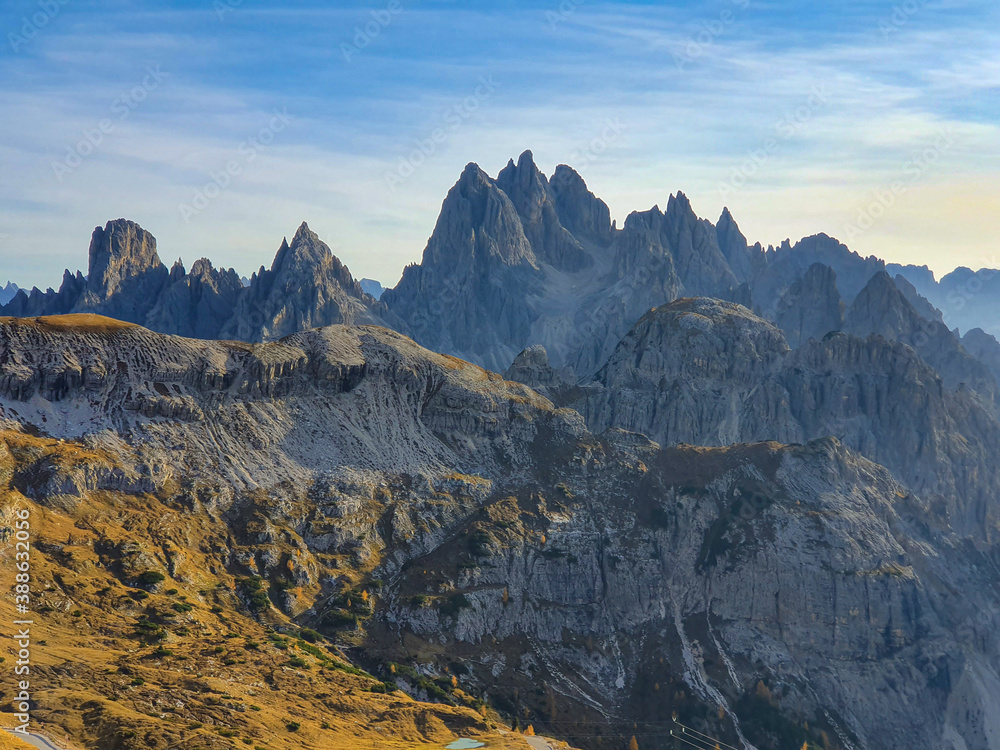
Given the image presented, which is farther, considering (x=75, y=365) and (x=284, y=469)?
(x=284, y=469)

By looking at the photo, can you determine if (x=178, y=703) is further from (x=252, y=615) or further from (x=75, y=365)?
(x=75, y=365)

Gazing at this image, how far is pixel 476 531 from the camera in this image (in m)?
186

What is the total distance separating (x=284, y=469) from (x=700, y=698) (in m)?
85.8

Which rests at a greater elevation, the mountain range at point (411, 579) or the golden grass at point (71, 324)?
the golden grass at point (71, 324)

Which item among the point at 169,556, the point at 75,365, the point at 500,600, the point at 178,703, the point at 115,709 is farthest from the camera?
the point at 500,600

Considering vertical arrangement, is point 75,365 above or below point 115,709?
above

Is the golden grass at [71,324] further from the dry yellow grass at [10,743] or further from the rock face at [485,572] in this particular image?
the dry yellow grass at [10,743]

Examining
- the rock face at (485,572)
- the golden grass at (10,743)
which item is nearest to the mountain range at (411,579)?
the rock face at (485,572)

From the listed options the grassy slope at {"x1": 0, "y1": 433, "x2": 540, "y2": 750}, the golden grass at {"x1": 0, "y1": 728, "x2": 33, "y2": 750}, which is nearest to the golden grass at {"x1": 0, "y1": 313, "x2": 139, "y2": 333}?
the grassy slope at {"x1": 0, "y1": 433, "x2": 540, "y2": 750}

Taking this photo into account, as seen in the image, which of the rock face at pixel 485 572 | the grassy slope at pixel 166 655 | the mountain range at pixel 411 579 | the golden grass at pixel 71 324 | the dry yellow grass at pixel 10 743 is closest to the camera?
the dry yellow grass at pixel 10 743

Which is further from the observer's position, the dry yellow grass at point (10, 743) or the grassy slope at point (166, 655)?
the grassy slope at point (166, 655)

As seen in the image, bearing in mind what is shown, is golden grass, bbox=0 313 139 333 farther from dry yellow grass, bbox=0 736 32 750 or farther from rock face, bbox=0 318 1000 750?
dry yellow grass, bbox=0 736 32 750

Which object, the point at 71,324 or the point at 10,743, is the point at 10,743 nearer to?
the point at 10,743

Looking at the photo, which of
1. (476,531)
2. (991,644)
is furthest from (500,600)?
(991,644)
